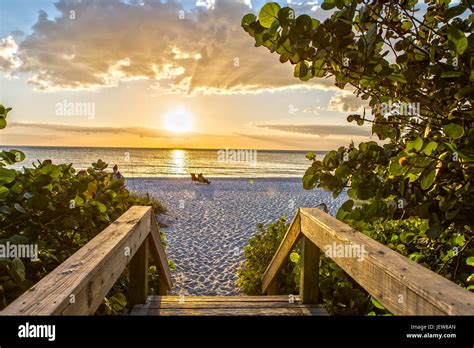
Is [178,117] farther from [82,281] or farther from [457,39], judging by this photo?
[457,39]

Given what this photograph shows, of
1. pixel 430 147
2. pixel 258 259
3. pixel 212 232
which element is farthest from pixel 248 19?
pixel 212 232

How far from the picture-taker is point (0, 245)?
1.88 m

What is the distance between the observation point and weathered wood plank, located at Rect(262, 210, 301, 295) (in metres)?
3.50

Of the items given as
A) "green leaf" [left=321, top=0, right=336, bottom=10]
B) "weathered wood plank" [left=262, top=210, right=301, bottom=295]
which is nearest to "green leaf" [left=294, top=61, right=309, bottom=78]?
"green leaf" [left=321, top=0, right=336, bottom=10]

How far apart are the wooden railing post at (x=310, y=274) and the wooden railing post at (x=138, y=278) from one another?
4.91ft

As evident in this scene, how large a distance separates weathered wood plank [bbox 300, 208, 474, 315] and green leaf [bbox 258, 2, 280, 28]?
1186 millimetres

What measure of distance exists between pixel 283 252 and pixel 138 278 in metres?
1.56

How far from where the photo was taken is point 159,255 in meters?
4.02

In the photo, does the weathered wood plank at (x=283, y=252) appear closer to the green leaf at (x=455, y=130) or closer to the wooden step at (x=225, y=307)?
the wooden step at (x=225, y=307)

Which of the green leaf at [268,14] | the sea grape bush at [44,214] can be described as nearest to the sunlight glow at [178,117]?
the sea grape bush at [44,214]

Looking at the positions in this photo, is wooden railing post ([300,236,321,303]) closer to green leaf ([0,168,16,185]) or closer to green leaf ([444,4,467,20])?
green leaf ([444,4,467,20])

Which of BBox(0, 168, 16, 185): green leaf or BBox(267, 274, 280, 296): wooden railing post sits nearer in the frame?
BBox(0, 168, 16, 185): green leaf
